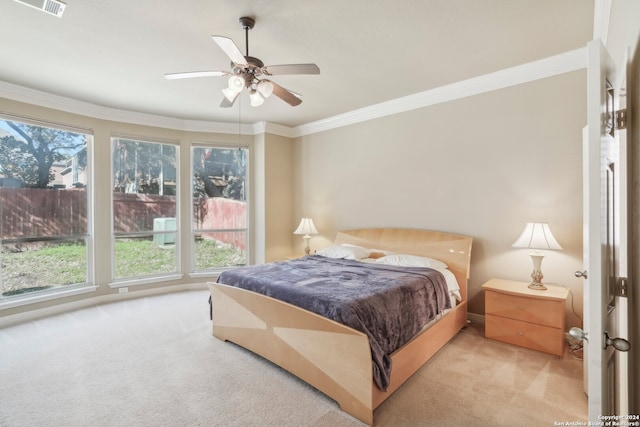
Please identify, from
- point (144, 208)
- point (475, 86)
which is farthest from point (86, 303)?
point (475, 86)

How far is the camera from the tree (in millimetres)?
3645

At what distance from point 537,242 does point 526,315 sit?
694 mm

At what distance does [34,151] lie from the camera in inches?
151

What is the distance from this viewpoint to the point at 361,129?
4652 mm

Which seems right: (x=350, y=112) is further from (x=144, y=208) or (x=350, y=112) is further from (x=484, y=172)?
(x=144, y=208)

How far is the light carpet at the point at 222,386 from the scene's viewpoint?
6.54ft

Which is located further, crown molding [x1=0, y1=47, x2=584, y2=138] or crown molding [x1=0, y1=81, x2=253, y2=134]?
crown molding [x1=0, y1=81, x2=253, y2=134]

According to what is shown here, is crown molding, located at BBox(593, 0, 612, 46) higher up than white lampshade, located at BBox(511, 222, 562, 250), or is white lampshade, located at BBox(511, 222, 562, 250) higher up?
crown molding, located at BBox(593, 0, 612, 46)

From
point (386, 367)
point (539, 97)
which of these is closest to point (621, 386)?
point (386, 367)

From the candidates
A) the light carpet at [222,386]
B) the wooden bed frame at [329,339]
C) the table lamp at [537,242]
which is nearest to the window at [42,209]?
the light carpet at [222,386]

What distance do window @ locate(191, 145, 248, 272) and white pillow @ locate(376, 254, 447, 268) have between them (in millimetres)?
2823

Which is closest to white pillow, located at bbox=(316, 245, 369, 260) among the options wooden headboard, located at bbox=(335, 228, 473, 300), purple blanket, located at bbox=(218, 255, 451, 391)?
wooden headboard, located at bbox=(335, 228, 473, 300)

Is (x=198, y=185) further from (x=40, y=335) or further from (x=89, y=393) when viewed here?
(x=89, y=393)

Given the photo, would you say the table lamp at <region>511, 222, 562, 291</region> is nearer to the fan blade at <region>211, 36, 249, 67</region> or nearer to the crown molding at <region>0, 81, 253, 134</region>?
the fan blade at <region>211, 36, 249, 67</region>
